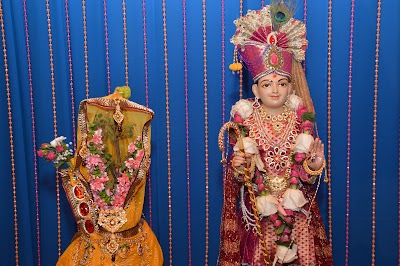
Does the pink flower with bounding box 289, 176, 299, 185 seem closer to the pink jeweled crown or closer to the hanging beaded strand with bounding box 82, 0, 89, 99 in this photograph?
the pink jeweled crown

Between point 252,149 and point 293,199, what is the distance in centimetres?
37

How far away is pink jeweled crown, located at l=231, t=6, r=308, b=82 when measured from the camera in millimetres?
3379

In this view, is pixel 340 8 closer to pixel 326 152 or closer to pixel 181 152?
pixel 326 152

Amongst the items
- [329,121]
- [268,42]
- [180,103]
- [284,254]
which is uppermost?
[268,42]

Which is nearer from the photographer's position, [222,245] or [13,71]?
[222,245]

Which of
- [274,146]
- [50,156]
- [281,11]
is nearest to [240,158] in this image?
[274,146]

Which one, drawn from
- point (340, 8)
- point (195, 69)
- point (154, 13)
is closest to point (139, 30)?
point (154, 13)

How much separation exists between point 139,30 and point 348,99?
4.76ft

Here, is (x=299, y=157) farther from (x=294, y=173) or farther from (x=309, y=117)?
(x=309, y=117)

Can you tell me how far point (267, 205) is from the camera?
130 inches

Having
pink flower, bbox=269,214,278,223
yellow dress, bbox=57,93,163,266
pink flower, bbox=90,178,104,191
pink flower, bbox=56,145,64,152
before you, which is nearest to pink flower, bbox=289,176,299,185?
pink flower, bbox=269,214,278,223

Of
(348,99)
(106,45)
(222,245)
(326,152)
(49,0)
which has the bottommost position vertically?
(222,245)

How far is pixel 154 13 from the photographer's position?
3.86m

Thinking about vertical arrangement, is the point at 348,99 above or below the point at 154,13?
below
